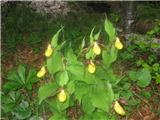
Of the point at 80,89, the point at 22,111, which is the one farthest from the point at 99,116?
the point at 22,111

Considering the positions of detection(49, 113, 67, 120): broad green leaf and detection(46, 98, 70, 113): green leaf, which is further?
detection(49, 113, 67, 120): broad green leaf

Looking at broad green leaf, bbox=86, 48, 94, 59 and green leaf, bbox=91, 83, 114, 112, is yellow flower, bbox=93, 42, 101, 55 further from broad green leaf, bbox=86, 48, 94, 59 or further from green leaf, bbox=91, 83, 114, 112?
green leaf, bbox=91, 83, 114, 112

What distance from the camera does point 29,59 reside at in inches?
224

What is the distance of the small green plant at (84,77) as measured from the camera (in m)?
3.41

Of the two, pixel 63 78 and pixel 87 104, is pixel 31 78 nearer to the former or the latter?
pixel 87 104

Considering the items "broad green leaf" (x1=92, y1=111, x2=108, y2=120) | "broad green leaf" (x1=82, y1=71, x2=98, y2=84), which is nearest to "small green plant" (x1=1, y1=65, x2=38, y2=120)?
"broad green leaf" (x1=92, y1=111, x2=108, y2=120)

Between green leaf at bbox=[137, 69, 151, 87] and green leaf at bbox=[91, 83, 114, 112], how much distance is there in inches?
45.3

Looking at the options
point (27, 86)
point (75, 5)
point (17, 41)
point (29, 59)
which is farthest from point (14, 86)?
→ point (75, 5)

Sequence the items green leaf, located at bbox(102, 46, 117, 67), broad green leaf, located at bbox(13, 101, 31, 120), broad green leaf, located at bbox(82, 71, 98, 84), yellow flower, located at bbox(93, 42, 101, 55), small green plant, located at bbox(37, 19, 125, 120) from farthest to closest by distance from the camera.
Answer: broad green leaf, located at bbox(13, 101, 31, 120), green leaf, located at bbox(102, 46, 117, 67), broad green leaf, located at bbox(82, 71, 98, 84), small green plant, located at bbox(37, 19, 125, 120), yellow flower, located at bbox(93, 42, 101, 55)

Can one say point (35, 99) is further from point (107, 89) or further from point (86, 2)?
point (86, 2)

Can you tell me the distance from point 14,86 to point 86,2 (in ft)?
9.71

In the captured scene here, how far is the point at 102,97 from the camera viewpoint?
356 centimetres

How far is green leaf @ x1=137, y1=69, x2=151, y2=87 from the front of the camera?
15.2ft

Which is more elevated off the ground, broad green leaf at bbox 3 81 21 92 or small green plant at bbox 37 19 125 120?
small green plant at bbox 37 19 125 120
